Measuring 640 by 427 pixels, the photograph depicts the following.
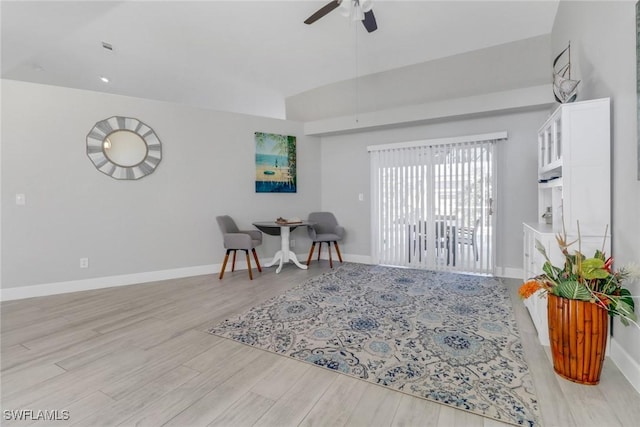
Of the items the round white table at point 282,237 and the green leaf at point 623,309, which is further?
the round white table at point 282,237

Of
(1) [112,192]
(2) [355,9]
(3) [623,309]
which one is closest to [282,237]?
(1) [112,192]

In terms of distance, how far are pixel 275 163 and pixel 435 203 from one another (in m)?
2.74

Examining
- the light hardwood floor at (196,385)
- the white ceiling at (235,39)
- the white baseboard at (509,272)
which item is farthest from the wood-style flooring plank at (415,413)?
the white ceiling at (235,39)

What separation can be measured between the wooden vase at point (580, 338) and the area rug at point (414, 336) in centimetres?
25

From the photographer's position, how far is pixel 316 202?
223 inches

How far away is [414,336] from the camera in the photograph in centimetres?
231

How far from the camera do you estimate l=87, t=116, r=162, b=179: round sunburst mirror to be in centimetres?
378

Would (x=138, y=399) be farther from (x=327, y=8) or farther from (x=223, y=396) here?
(x=327, y=8)

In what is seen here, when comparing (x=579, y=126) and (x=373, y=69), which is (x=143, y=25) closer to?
(x=373, y=69)

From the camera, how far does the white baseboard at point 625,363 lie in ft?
5.41

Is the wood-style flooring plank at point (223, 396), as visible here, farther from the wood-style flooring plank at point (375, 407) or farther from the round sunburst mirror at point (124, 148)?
the round sunburst mirror at point (124, 148)

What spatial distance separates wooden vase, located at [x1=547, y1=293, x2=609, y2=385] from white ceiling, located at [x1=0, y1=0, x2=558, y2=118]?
306 cm

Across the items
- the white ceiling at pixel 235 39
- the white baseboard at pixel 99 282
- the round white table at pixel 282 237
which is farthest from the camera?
the round white table at pixel 282 237

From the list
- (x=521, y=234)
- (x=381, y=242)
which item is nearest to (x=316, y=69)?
(x=381, y=242)
